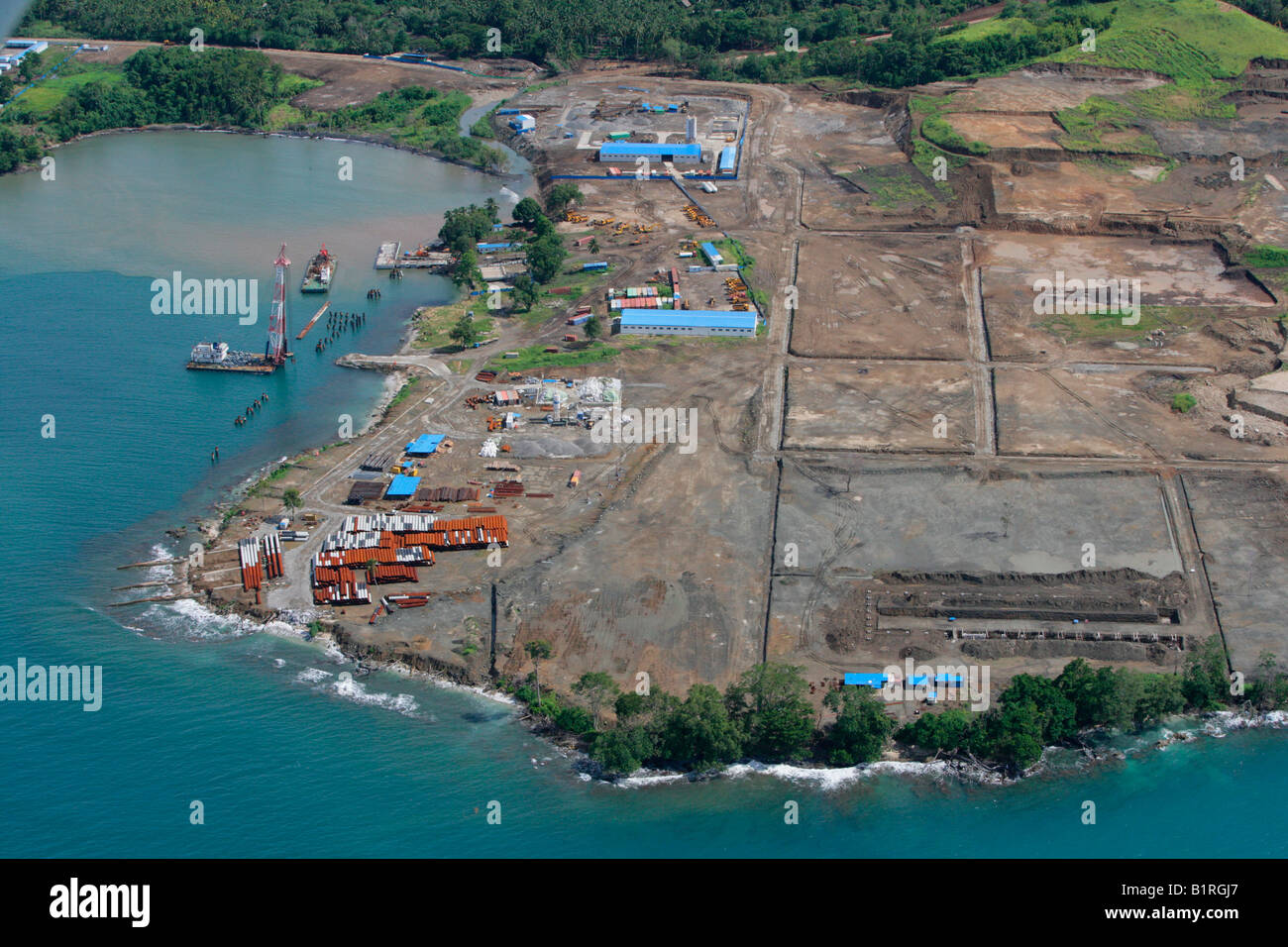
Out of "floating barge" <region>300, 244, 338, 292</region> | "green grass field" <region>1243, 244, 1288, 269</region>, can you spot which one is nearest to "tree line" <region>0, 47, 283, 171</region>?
"floating barge" <region>300, 244, 338, 292</region>

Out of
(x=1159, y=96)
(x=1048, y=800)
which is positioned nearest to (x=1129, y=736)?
(x=1048, y=800)

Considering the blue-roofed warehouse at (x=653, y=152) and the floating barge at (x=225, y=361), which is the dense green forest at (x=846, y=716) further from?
the blue-roofed warehouse at (x=653, y=152)

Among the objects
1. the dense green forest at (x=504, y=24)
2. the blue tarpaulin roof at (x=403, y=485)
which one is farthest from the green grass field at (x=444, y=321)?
the dense green forest at (x=504, y=24)

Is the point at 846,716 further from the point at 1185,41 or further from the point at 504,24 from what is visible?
the point at 504,24

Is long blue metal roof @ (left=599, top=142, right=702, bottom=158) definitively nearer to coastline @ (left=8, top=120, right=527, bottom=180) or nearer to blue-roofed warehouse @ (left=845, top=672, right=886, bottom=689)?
coastline @ (left=8, top=120, right=527, bottom=180)

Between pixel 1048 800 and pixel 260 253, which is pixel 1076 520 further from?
pixel 260 253
